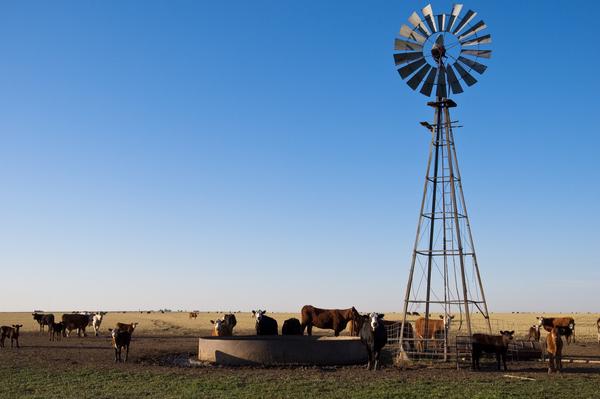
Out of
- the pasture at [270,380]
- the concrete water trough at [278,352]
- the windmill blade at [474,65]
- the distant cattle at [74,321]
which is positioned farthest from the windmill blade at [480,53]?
the distant cattle at [74,321]

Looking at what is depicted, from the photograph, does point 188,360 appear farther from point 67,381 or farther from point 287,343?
point 67,381

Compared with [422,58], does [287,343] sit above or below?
below

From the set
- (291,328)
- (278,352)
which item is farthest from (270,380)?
(291,328)

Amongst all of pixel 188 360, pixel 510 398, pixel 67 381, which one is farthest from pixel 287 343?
pixel 510 398

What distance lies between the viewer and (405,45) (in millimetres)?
25219

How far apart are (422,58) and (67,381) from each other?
16.5 meters

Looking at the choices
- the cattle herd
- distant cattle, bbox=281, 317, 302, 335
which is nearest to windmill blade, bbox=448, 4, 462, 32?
the cattle herd

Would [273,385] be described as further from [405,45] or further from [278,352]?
[405,45]

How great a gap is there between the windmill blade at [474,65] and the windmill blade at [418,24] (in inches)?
62.1

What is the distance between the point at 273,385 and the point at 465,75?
13990 millimetres

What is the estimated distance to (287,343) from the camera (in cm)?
2217

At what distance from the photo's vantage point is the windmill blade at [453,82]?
24938mm

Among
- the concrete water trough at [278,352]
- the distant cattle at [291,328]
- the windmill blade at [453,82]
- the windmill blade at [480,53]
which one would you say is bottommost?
the concrete water trough at [278,352]

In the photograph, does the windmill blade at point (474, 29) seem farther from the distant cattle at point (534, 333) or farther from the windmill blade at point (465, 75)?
the distant cattle at point (534, 333)
